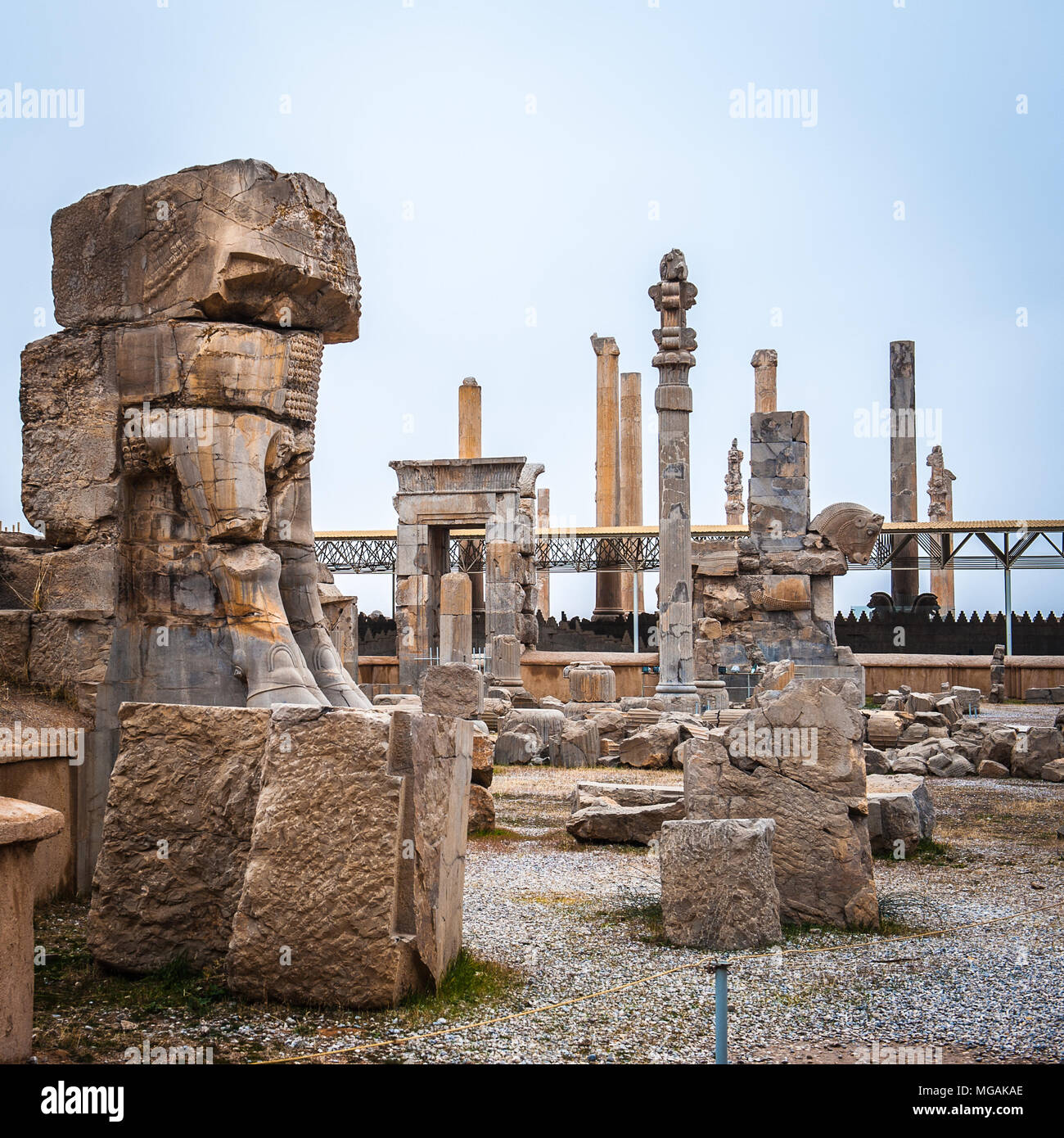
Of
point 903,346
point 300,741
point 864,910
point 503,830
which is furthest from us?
point 903,346

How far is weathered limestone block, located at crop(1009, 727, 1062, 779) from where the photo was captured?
1134 cm

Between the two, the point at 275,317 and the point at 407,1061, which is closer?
the point at 407,1061

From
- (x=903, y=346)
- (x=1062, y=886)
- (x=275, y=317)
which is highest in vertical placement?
(x=903, y=346)

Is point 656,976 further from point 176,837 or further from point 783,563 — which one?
point 783,563

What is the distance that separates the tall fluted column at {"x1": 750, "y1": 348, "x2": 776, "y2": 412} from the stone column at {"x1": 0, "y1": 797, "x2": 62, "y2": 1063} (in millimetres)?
32697

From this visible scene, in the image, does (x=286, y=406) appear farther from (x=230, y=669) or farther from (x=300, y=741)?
(x=300, y=741)

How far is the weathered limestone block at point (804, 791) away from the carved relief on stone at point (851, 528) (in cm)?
1082

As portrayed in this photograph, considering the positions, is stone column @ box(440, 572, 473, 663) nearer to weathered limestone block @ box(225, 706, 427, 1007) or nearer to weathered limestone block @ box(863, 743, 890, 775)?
weathered limestone block @ box(863, 743, 890, 775)

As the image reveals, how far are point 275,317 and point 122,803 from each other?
304cm

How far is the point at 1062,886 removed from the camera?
6.47 meters

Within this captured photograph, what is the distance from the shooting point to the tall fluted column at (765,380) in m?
35.1

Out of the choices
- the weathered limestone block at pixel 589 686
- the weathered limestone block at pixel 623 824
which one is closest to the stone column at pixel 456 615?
the weathered limestone block at pixel 589 686

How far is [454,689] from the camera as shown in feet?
40.4
